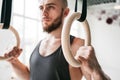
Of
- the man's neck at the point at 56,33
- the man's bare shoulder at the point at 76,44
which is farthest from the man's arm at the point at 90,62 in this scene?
the man's neck at the point at 56,33

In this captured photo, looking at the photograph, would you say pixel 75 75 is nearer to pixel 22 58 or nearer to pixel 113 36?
pixel 22 58

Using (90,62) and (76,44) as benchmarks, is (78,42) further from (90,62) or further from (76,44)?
(90,62)

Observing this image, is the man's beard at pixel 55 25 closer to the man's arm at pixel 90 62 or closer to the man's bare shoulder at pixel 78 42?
the man's bare shoulder at pixel 78 42

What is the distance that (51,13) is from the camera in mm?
1184

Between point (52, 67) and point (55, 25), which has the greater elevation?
point (55, 25)

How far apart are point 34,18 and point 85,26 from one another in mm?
2350

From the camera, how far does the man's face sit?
3.89 ft

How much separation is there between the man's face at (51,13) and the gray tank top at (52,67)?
0.43 ft

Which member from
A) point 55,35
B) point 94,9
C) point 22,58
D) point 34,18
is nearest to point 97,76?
point 55,35

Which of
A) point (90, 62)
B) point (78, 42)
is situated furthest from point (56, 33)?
point (90, 62)

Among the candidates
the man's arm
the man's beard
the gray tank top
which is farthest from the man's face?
the man's arm

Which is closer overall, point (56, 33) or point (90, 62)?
point (90, 62)

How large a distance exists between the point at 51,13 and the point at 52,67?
11.1 inches

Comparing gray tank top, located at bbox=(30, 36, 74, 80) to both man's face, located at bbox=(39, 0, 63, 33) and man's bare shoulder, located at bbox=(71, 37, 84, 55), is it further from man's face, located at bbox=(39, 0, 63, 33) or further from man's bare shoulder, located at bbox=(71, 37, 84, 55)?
man's face, located at bbox=(39, 0, 63, 33)
